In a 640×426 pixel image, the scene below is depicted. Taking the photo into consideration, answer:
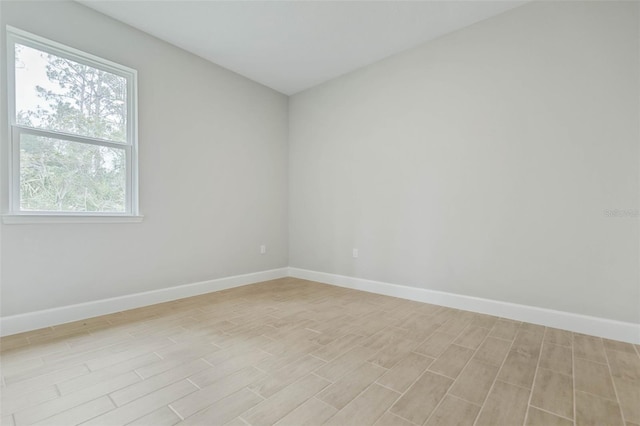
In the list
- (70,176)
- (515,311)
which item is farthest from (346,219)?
(70,176)

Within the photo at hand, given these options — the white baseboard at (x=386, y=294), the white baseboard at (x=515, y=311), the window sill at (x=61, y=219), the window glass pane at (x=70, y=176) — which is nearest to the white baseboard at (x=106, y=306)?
the white baseboard at (x=386, y=294)

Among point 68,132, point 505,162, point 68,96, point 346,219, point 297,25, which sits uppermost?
point 297,25

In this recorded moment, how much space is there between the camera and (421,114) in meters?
3.19

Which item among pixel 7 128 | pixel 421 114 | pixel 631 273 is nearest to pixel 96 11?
pixel 7 128

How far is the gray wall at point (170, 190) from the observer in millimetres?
2336

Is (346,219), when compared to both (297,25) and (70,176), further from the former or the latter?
(70,176)

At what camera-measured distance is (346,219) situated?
386cm

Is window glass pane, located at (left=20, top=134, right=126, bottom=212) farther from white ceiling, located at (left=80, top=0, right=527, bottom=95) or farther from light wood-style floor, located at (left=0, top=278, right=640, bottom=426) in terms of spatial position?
white ceiling, located at (left=80, top=0, right=527, bottom=95)

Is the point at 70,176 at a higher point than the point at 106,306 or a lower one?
higher

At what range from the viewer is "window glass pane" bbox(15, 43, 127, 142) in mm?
2303

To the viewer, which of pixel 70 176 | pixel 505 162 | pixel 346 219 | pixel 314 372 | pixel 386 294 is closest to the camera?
pixel 314 372

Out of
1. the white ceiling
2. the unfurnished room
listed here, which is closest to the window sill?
the unfurnished room

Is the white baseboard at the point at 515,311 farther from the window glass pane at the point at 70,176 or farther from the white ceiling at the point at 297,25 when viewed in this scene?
the window glass pane at the point at 70,176

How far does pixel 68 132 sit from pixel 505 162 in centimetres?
390
